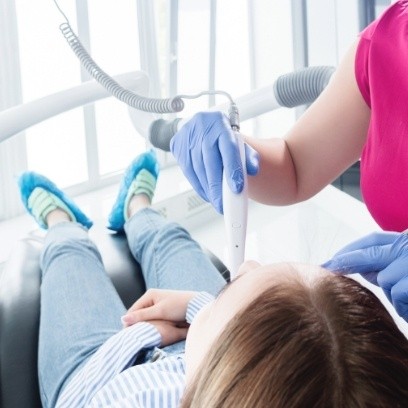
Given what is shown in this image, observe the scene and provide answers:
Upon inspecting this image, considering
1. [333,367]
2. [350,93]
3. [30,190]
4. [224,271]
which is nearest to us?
[333,367]

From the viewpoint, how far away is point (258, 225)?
3.23m

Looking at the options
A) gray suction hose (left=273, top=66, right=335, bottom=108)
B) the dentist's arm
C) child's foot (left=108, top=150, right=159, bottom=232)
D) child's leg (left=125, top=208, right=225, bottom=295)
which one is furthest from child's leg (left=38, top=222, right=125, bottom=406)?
gray suction hose (left=273, top=66, right=335, bottom=108)

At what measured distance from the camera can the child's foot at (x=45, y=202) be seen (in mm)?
2072

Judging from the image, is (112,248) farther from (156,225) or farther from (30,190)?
(30,190)

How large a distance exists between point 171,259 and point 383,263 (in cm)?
85

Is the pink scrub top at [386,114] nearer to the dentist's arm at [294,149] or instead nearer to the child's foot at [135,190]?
the dentist's arm at [294,149]

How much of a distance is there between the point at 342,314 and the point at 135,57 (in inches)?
124

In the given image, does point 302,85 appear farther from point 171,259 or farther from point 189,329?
point 189,329

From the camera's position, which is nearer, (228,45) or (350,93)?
(350,93)

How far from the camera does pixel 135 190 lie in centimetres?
216

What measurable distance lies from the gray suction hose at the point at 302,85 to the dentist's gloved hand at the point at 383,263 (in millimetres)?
727

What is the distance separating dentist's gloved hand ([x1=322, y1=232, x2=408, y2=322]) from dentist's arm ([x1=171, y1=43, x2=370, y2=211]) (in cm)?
28

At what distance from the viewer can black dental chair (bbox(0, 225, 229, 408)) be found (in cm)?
136

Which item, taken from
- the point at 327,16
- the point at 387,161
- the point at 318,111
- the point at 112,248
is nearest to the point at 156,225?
the point at 112,248
